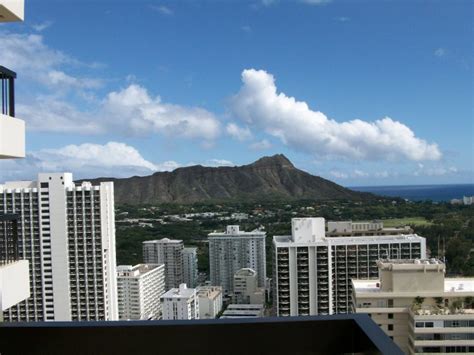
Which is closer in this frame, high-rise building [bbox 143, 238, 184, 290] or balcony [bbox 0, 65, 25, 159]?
balcony [bbox 0, 65, 25, 159]

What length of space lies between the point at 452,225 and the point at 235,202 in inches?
672

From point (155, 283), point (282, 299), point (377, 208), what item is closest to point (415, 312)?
point (282, 299)

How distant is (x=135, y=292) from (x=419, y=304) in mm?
10460

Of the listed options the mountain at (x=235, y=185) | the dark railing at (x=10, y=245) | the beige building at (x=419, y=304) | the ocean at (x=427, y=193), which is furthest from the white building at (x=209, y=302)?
the mountain at (x=235, y=185)

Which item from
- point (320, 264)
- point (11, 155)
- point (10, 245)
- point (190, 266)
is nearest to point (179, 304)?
point (320, 264)

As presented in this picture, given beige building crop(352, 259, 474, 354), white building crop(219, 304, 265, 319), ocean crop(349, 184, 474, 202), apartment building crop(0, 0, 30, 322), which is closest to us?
apartment building crop(0, 0, 30, 322)

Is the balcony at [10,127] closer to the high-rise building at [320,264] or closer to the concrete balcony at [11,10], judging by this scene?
the concrete balcony at [11,10]

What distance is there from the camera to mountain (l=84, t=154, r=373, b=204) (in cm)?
3142

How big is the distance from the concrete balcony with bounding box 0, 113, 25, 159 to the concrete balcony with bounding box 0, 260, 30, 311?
0.26 metres

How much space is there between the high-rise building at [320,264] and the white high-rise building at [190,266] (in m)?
7.75

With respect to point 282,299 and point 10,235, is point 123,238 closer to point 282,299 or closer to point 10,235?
point 282,299

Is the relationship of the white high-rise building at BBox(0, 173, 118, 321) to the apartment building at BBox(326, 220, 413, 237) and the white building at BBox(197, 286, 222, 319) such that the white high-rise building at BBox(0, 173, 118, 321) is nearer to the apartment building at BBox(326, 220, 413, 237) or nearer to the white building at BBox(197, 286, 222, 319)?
the white building at BBox(197, 286, 222, 319)

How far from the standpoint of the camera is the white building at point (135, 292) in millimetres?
14062

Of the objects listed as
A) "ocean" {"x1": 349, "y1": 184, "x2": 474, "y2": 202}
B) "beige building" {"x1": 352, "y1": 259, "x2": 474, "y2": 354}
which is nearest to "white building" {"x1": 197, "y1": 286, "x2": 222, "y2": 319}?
"beige building" {"x1": 352, "y1": 259, "x2": 474, "y2": 354}
